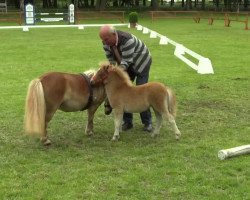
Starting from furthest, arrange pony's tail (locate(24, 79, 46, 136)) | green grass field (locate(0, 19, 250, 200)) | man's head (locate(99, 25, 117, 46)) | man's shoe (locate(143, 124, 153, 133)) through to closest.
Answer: man's shoe (locate(143, 124, 153, 133)) → man's head (locate(99, 25, 117, 46)) → pony's tail (locate(24, 79, 46, 136)) → green grass field (locate(0, 19, 250, 200))

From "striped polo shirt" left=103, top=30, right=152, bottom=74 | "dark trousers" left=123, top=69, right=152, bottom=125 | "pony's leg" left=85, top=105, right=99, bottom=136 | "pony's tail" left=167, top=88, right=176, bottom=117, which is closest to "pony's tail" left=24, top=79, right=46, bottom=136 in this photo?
"pony's leg" left=85, top=105, right=99, bottom=136

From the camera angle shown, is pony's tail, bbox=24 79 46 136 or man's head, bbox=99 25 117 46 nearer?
pony's tail, bbox=24 79 46 136

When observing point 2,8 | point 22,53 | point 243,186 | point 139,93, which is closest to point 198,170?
point 243,186

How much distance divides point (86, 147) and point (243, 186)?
247 centimetres

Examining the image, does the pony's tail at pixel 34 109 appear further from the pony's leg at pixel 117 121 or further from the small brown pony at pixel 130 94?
the pony's leg at pixel 117 121

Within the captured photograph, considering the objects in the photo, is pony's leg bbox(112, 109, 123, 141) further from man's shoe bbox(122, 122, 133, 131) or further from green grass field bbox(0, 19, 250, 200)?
man's shoe bbox(122, 122, 133, 131)

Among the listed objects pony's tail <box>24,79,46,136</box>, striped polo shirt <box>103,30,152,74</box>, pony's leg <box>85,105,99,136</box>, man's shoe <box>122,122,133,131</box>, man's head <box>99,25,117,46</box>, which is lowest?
man's shoe <box>122,122,133,131</box>

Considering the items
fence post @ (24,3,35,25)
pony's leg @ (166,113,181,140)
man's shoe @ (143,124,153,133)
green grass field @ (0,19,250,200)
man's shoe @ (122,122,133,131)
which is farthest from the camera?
fence post @ (24,3,35,25)

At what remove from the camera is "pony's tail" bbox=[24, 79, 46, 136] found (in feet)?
20.6

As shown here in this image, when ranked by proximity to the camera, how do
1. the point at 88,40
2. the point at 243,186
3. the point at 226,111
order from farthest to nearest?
the point at 88,40, the point at 226,111, the point at 243,186

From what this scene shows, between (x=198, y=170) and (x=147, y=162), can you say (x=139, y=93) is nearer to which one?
(x=147, y=162)

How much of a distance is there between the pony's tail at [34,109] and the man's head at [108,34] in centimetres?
117

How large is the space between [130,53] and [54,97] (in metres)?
1.34

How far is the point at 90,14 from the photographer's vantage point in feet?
145
